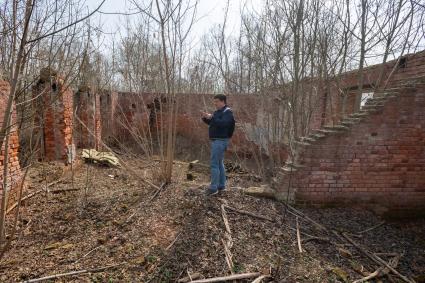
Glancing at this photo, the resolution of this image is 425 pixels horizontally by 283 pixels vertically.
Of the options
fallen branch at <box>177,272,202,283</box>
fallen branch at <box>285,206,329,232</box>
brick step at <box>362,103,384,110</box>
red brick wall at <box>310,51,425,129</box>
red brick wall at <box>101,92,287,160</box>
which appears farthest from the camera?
red brick wall at <box>101,92,287,160</box>

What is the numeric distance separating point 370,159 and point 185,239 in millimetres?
3510

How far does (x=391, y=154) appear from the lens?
5234 millimetres

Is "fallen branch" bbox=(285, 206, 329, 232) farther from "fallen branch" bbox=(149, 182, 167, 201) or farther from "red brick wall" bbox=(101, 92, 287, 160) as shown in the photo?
"red brick wall" bbox=(101, 92, 287, 160)

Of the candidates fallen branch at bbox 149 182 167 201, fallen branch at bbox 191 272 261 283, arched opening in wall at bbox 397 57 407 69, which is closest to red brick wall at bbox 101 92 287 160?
arched opening in wall at bbox 397 57 407 69

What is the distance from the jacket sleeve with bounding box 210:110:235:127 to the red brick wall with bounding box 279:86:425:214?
1.36 meters

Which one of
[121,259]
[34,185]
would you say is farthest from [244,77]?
[121,259]

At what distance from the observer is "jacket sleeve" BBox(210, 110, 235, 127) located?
198 inches

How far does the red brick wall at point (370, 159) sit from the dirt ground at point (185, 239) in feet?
1.25

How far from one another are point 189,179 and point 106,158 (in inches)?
107

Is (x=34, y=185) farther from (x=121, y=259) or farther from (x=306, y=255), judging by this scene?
(x=306, y=255)

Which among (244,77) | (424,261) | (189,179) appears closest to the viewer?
(424,261)

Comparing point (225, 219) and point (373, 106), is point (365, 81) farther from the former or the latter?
point (225, 219)

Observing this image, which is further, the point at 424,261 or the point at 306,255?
the point at 424,261

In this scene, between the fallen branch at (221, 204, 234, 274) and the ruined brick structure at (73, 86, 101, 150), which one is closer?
the fallen branch at (221, 204, 234, 274)
